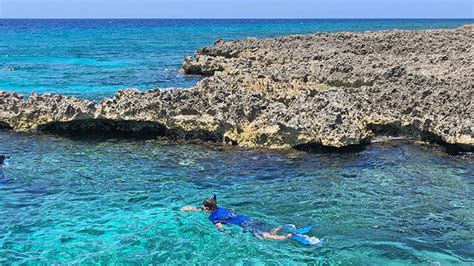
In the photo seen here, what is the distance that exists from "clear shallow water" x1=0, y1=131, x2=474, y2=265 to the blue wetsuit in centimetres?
22

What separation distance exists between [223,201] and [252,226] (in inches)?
65.5

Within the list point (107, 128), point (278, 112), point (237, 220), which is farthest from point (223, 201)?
point (107, 128)

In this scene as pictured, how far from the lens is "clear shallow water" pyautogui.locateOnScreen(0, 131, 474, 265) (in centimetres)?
952

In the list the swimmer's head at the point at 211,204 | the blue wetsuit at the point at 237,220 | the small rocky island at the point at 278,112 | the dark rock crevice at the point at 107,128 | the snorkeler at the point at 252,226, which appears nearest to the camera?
the snorkeler at the point at 252,226

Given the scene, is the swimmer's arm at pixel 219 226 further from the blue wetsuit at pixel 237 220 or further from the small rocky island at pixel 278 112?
the small rocky island at pixel 278 112

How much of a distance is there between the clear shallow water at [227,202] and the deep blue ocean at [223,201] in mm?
31

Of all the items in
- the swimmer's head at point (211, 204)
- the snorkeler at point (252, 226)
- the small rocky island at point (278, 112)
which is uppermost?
the small rocky island at point (278, 112)

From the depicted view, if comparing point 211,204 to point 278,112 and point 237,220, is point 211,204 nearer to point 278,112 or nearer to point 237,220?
point 237,220

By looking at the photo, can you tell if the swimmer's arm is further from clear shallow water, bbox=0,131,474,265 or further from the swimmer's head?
the swimmer's head

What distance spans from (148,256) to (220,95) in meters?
8.77

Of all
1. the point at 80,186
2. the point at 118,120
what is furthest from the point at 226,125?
the point at 80,186

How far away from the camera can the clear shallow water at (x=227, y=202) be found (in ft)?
31.2

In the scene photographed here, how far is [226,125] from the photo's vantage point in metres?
16.2

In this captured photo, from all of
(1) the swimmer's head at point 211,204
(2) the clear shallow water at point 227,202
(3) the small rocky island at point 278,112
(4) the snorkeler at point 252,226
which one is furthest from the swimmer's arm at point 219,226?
Result: (3) the small rocky island at point 278,112
